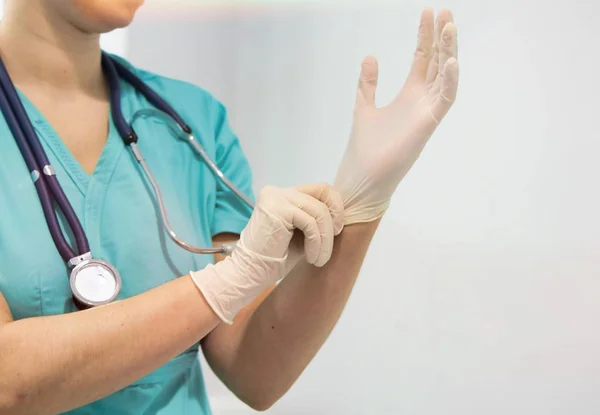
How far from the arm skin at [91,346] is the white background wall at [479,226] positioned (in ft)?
1.68

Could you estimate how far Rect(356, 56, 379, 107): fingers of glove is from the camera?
778 millimetres

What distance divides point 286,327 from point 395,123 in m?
0.31

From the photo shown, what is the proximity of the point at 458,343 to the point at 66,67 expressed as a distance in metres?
0.75

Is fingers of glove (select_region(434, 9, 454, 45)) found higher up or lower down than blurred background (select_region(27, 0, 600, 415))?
higher up

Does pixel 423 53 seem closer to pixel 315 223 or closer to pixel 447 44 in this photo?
pixel 447 44

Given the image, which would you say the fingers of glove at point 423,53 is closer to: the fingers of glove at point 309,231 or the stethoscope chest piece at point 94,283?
the fingers of glove at point 309,231

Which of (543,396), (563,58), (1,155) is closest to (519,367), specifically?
(543,396)

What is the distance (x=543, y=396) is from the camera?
37.1 inches

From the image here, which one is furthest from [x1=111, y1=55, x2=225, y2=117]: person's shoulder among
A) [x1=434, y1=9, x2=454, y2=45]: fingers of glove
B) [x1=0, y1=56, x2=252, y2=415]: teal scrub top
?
[x1=434, y1=9, x2=454, y2=45]: fingers of glove

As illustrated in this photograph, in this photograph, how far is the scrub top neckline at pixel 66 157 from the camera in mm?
821

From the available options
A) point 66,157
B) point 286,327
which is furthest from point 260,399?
point 66,157

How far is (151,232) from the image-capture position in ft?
2.76

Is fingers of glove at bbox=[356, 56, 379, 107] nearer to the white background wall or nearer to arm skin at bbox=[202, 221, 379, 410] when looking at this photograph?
arm skin at bbox=[202, 221, 379, 410]

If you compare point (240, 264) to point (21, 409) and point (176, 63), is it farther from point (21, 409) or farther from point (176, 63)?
point (176, 63)
